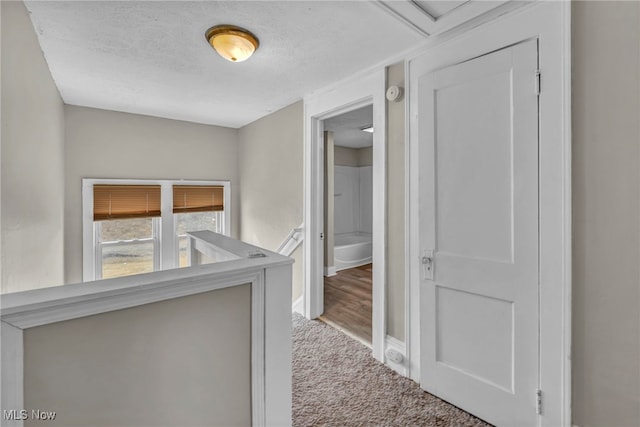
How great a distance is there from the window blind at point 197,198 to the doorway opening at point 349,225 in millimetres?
1602

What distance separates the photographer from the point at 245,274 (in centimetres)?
117

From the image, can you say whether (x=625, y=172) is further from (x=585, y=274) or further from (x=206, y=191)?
(x=206, y=191)

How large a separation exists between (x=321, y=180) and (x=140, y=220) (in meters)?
2.57

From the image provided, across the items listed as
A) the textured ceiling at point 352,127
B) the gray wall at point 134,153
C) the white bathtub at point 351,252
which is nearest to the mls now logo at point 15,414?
the textured ceiling at point 352,127

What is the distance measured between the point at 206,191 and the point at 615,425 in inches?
172

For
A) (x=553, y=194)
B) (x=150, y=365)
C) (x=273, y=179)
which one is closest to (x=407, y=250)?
(x=553, y=194)

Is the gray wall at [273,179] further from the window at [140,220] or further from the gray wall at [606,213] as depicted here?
the gray wall at [606,213]

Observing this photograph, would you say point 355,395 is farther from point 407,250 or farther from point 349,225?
point 349,225

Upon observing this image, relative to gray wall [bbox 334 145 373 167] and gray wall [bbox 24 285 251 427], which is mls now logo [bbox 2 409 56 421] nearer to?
gray wall [bbox 24 285 251 427]

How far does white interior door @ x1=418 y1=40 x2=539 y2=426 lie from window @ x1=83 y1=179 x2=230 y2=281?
333 cm

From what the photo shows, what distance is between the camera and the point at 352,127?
428 cm

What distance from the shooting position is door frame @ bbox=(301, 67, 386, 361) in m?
2.25

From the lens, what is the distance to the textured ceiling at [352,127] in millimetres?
3568

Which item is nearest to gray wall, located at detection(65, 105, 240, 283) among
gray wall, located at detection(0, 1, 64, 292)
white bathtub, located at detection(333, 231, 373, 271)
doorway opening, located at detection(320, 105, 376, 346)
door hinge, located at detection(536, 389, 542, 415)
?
gray wall, located at detection(0, 1, 64, 292)
